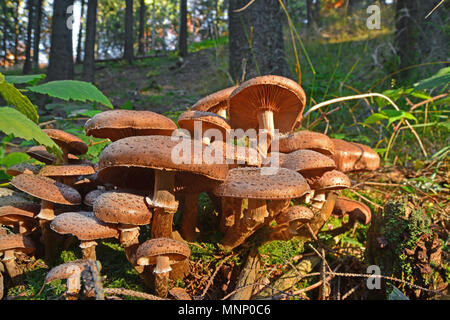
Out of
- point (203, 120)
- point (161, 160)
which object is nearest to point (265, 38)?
point (203, 120)

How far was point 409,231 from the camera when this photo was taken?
1.93 meters

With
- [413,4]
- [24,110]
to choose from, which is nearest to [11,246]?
[24,110]

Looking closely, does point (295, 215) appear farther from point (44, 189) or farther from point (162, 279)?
point (44, 189)

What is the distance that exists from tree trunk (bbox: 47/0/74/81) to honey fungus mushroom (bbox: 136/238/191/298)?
1066 centimetres

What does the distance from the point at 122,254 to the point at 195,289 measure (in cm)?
66

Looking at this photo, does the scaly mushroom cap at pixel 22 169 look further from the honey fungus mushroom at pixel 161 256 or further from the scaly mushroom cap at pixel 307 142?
the scaly mushroom cap at pixel 307 142

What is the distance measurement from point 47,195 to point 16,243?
0.38m

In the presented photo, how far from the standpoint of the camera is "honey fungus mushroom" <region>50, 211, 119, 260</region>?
5.79ft

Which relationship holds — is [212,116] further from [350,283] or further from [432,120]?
[432,120]

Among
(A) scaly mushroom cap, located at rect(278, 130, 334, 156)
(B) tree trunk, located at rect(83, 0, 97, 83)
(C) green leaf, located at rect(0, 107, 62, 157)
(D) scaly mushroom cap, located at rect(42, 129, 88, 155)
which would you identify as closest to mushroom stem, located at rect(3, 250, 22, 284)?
(D) scaly mushroom cap, located at rect(42, 129, 88, 155)

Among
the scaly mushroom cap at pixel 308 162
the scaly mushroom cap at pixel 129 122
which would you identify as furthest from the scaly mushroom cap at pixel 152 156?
the scaly mushroom cap at pixel 308 162

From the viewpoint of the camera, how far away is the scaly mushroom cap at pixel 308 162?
214cm

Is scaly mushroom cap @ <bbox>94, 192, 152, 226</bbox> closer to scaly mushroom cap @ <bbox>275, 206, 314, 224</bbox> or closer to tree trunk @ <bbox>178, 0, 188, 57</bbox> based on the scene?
scaly mushroom cap @ <bbox>275, 206, 314, 224</bbox>

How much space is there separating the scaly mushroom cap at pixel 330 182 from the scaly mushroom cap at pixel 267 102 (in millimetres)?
636
